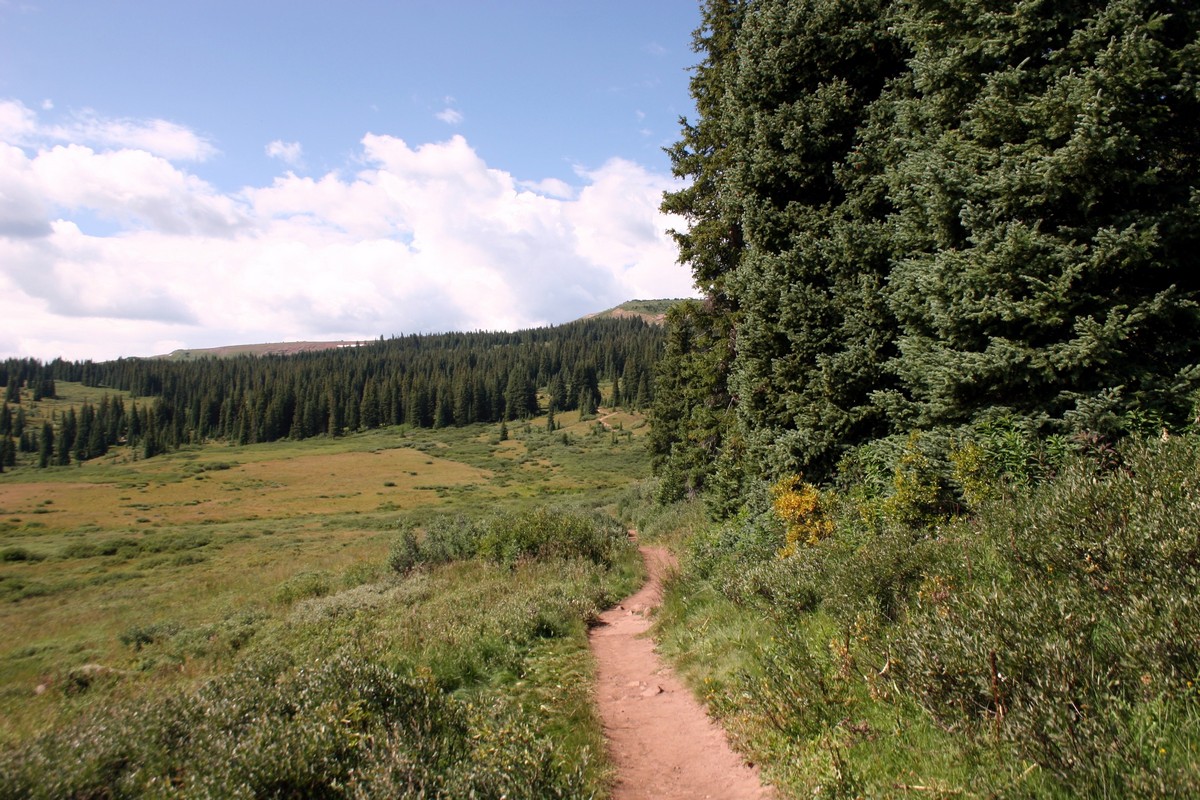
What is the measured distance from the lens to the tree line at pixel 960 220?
22.1 feet

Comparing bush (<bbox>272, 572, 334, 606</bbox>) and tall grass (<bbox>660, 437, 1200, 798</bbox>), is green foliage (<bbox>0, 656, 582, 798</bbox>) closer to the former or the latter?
tall grass (<bbox>660, 437, 1200, 798</bbox>)

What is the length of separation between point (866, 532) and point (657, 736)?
4.47 metres

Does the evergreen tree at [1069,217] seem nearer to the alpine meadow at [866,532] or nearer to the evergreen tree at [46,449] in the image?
the alpine meadow at [866,532]

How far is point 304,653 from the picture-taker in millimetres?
8789

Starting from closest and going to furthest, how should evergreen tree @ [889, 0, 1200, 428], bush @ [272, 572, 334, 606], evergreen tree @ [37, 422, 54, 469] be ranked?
evergreen tree @ [889, 0, 1200, 428]
bush @ [272, 572, 334, 606]
evergreen tree @ [37, 422, 54, 469]

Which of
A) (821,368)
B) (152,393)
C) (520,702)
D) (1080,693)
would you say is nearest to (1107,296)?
(821,368)

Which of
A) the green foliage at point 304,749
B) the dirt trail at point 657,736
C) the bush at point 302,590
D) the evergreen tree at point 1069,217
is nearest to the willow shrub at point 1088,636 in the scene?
the evergreen tree at point 1069,217

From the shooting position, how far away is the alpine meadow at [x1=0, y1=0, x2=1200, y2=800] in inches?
159

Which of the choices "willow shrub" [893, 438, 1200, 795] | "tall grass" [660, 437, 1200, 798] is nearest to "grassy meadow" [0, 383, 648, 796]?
"tall grass" [660, 437, 1200, 798]

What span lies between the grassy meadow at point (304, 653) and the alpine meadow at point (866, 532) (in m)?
0.06

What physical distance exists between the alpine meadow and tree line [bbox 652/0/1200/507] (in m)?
0.06

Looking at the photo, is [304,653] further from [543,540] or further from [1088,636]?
[1088,636]

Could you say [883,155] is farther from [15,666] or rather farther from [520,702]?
[15,666]

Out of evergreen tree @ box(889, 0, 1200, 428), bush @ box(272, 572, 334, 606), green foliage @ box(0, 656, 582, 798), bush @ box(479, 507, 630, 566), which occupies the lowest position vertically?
bush @ box(272, 572, 334, 606)
